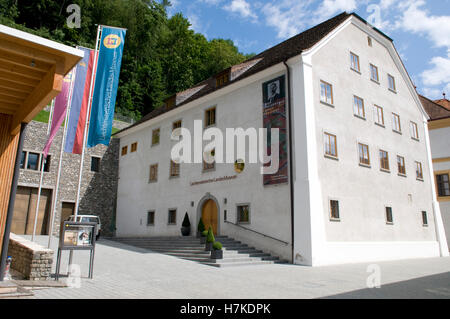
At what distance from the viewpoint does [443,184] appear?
2839 centimetres

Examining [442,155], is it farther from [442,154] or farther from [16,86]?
[16,86]

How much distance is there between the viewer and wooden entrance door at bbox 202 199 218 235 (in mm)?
20234

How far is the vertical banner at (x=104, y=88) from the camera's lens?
40.5 feet

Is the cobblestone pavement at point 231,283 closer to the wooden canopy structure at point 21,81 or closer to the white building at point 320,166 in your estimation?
the wooden canopy structure at point 21,81

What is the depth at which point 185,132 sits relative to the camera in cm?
2400

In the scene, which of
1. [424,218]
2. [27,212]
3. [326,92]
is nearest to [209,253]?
[326,92]

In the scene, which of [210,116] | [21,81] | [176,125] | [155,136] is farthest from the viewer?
[155,136]

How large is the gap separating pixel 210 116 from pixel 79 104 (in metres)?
11.0

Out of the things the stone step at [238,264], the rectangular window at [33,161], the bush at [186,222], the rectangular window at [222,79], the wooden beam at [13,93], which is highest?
the rectangular window at [222,79]

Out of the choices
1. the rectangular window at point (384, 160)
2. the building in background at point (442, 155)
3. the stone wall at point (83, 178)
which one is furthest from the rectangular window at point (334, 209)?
the stone wall at point (83, 178)

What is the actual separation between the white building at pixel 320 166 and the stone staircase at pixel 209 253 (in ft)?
2.02

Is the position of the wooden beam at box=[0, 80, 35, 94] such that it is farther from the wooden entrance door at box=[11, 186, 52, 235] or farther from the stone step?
the wooden entrance door at box=[11, 186, 52, 235]
